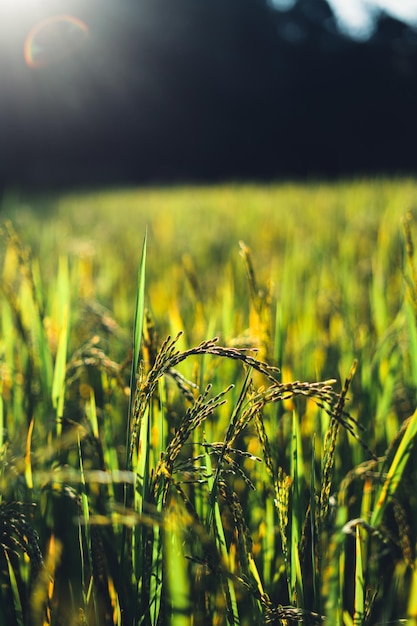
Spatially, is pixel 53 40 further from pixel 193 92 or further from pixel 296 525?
pixel 296 525

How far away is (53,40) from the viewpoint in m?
15.2

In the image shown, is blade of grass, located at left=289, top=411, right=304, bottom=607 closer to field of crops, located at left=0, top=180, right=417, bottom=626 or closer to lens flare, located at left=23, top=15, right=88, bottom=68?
field of crops, located at left=0, top=180, right=417, bottom=626

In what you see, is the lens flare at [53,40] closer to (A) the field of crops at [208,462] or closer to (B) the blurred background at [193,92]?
(B) the blurred background at [193,92]

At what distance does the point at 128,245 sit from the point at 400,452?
2283mm

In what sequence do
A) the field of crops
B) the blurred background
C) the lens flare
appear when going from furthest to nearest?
the blurred background
the lens flare
the field of crops

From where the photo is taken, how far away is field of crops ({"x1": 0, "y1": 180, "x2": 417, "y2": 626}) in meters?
0.45

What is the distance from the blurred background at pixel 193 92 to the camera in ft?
53.1

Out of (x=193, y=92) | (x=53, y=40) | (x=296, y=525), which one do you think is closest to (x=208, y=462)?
(x=296, y=525)

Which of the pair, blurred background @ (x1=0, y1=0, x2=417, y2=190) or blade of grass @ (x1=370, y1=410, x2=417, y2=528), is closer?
blade of grass @ (x1=370, y1=410, x2=417, y2=528)

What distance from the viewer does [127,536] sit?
0.51 metres

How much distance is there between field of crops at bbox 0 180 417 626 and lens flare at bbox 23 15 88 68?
15.7 m

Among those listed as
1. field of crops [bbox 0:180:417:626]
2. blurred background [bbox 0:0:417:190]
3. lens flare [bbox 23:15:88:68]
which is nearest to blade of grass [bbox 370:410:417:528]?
field of crops [bbox 0:180:417:626]

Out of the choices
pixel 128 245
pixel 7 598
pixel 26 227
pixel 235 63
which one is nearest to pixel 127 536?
pixel 7 598

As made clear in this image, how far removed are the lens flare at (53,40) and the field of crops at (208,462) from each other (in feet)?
51.6
